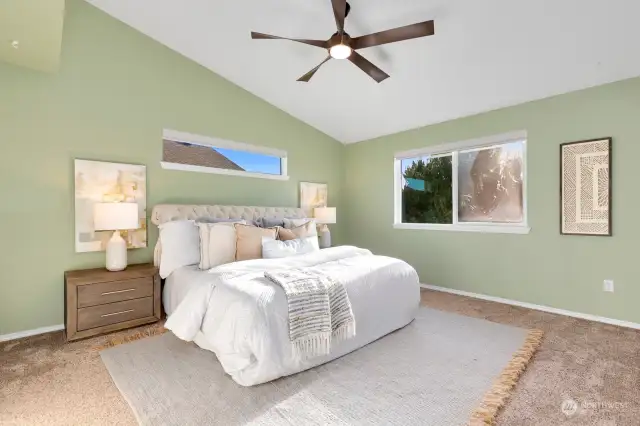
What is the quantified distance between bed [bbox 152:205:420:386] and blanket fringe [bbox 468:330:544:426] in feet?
3.04

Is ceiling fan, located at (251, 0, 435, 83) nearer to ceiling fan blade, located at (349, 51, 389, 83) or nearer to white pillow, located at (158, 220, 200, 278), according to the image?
ceiling fan blade, located at (349, 51, 389, 83)

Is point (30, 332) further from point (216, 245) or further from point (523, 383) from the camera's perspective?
point (523, 383)

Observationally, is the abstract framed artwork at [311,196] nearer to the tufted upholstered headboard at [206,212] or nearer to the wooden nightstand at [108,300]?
the tufted upholstered headboard at [206,212]

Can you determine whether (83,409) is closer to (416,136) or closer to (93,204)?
(93,204)

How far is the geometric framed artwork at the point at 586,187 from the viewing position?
10.6 ft

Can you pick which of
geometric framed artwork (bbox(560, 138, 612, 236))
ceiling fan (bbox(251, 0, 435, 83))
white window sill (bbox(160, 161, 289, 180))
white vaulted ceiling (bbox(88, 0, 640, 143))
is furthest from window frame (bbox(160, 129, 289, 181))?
geometric framed artwork (bbox(560, 138, 612, 236))

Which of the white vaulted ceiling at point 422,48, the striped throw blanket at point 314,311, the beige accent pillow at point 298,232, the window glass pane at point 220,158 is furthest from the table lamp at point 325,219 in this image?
the striped throw blanket at point 314,311

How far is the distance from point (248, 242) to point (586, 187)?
11.6 ft

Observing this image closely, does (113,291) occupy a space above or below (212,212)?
below

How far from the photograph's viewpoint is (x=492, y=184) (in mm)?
4242

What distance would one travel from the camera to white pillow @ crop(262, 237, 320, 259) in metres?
3.12

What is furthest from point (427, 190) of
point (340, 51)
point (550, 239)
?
point (340, 51)

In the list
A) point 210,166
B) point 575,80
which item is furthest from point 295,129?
point 575,80

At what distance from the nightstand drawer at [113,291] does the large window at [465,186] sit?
139 inches
